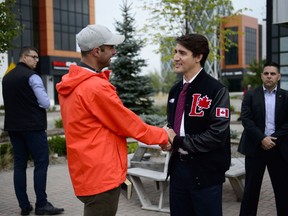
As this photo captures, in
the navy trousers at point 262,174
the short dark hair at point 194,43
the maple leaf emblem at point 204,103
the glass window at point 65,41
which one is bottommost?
the navy trousers at point 262,174

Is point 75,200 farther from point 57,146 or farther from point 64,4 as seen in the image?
point 64,4

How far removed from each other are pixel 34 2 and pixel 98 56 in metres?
47.4

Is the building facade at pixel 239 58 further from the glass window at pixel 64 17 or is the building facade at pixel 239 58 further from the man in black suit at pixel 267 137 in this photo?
the man in black suit at pixel 267 137

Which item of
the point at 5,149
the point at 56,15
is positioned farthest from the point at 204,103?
the point at 56,15

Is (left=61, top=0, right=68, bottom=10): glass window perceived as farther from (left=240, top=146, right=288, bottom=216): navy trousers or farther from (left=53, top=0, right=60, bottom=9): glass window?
(left=240, top=146, right=288, bottom=216): navy trousers

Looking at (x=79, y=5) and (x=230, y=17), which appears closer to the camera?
(x=230, y=17)

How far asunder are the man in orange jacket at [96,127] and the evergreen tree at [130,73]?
1357 cm

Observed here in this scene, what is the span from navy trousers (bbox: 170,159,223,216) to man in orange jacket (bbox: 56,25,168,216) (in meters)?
0.50

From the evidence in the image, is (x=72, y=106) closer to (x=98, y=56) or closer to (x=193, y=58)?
(x=98, y=56)

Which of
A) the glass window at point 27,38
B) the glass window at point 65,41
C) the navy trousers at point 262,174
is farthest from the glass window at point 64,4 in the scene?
the navy trousers at point 262,174

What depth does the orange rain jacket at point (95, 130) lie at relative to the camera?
2.68 metres

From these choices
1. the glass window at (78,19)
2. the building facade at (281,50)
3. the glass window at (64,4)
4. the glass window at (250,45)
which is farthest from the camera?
the glass window at (250,45)

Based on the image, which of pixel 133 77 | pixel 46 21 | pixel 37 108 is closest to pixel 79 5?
pixel 46 21

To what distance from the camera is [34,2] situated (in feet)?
154
